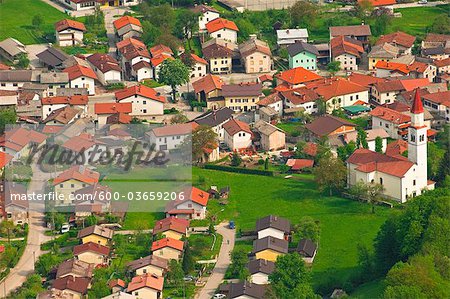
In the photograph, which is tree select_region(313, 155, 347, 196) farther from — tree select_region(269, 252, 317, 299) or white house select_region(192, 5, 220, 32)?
white house select_region(192, 5, 220, 32)

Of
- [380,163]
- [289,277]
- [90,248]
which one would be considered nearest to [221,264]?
[289,277]

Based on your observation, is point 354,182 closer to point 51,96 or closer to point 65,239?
point 65,239

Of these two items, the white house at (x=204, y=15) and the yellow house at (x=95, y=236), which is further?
the white house at (x=204, y=15)

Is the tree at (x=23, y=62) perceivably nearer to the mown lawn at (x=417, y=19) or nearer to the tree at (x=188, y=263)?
the mown lawn at (x=417, y=19)

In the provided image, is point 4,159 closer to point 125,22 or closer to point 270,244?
point 270,244

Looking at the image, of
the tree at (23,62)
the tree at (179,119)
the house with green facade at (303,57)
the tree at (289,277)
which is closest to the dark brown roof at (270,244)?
the tree at (289,277)

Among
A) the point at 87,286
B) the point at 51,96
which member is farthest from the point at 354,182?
the point at 51,96
